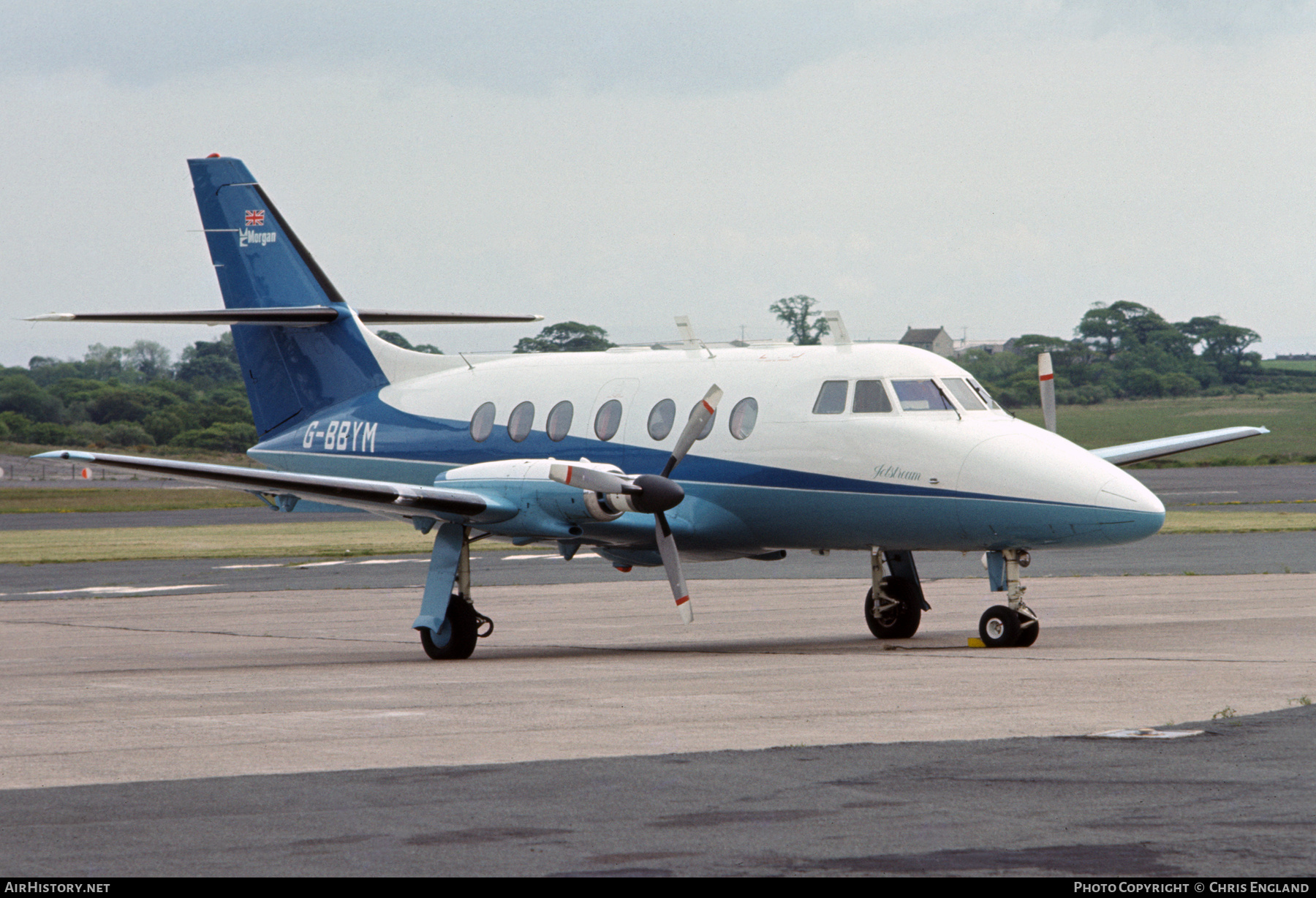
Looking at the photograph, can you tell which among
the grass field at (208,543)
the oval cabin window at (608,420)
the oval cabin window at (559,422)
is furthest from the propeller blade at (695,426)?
the grass field at (208,543)

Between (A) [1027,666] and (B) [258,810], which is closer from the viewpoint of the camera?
(B) [258,810]

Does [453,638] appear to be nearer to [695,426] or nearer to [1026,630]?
[695,426]

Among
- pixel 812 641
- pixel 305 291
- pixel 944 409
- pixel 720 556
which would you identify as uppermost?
pixel 305 291

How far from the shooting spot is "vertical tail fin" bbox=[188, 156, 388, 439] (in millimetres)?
23594

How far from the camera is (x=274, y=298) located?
77.6 ft

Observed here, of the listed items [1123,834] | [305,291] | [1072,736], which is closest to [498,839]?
[1123,834]

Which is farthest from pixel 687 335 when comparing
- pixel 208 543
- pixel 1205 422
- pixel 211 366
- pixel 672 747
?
pixel 211 366

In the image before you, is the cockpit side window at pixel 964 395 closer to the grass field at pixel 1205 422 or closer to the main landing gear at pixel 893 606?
the main landing gear at pixel 893 606

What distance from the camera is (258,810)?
9008 millimetres

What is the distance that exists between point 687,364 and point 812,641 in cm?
391

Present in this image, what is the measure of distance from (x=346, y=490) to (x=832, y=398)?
231 inches

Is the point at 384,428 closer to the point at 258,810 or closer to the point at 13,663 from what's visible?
the point at 13,663

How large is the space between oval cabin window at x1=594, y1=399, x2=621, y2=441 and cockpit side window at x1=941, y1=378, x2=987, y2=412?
4.26 metres

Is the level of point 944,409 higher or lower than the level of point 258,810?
higher
